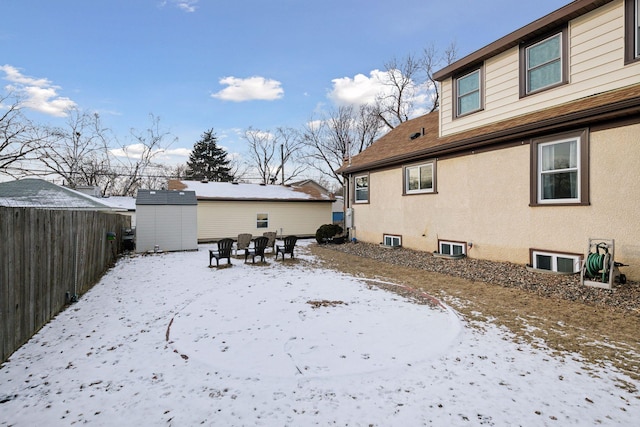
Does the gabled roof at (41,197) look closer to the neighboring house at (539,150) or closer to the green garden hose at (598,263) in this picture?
the neighboring house at (539,150)

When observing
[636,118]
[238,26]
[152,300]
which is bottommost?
[152,300]

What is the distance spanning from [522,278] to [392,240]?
5.86m

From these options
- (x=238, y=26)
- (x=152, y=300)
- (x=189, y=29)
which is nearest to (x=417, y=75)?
(x=238, y=26)

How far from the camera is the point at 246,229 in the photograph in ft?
61.6

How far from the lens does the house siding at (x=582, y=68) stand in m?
6.80

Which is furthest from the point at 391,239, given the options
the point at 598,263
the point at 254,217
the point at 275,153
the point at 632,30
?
the point at 275,153

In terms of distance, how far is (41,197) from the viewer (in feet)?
34.9

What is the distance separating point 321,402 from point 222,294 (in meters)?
4.36

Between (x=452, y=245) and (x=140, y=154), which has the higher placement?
(x=140, y=154)

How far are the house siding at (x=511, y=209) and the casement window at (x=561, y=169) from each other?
164 millimetres

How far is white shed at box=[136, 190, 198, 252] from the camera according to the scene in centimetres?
1320

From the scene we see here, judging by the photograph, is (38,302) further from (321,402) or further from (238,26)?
(238,26)

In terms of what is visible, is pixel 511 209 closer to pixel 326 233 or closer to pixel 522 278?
pixel 522 278

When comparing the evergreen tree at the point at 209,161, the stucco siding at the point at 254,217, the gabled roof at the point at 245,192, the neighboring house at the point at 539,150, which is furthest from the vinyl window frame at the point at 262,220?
the evergreen tree at the point at 209,161
